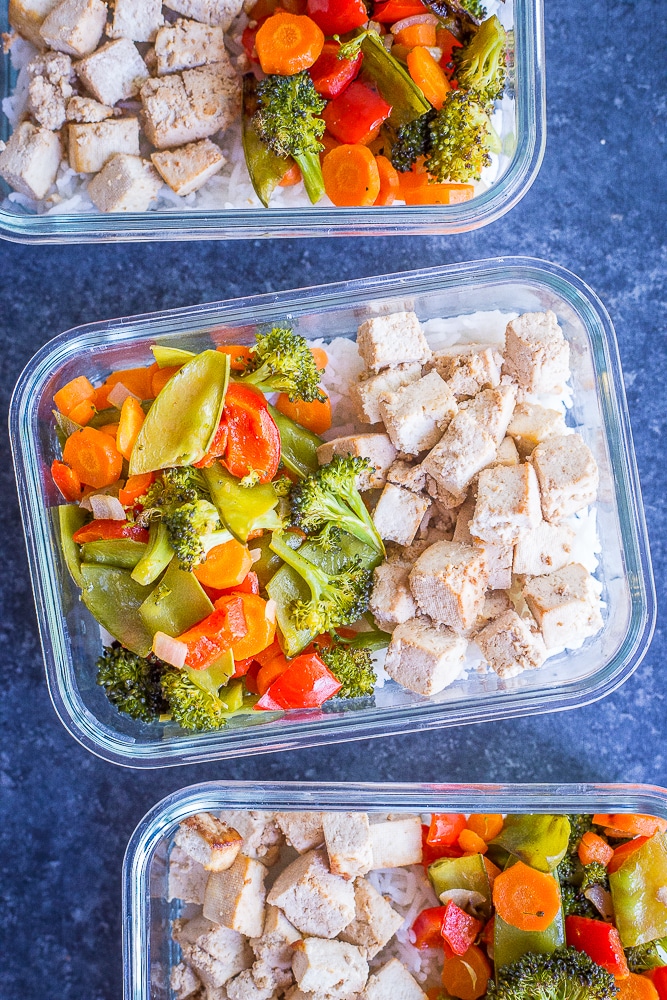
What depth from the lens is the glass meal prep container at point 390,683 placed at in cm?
268

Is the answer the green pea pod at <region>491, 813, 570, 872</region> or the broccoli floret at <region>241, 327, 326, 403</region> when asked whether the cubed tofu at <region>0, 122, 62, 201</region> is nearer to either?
the broccoli floret at <region>241, 327, 326, 403</region>

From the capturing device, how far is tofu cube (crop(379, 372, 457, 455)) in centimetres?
246

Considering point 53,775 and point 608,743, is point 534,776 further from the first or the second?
point 53,775

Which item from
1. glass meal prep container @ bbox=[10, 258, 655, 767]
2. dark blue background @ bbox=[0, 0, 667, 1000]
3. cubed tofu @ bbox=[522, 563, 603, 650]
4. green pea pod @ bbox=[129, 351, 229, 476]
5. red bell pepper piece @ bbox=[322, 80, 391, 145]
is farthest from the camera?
dark blue background @ bbox=[0, 0, 667, 1000]

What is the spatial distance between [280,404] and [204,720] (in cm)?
105

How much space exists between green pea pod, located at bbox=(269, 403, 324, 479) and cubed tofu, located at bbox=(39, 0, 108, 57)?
130 centimetres

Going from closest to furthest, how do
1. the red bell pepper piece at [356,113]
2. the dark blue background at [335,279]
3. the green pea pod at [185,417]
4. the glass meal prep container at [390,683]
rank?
1. the green pea pod at [185,417]
2. the red bell pepper piece at [356,113]
3. the glass meal prep container at [390,683]
4. the dark blue background at [335,279]

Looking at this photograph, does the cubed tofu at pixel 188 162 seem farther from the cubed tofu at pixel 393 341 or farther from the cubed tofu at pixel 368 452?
the cubed tofu at pixel 368 452

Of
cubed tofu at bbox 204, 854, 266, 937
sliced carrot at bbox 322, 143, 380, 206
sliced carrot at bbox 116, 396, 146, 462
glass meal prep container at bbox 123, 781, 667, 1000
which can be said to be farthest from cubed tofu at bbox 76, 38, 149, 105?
cubed tofu at bbox 204, 854, 266, 937

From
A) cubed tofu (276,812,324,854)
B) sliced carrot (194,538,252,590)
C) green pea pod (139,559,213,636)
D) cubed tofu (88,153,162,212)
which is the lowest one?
cubed tofu (276,812,324,854)

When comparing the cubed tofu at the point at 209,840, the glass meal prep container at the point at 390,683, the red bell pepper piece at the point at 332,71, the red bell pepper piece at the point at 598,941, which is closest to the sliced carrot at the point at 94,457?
the glass meal prep container at the point at 390,683

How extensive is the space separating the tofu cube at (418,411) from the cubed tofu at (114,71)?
1328 millimetres

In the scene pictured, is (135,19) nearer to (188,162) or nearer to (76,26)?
(76,26)

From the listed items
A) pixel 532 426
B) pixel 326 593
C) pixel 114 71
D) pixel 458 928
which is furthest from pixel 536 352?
pixel 458 928
